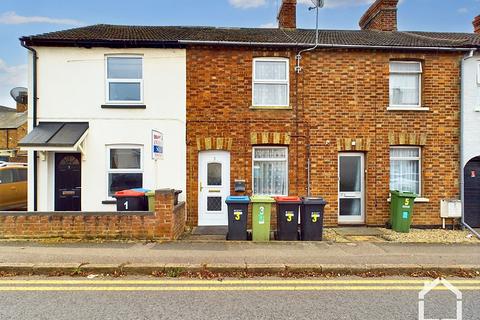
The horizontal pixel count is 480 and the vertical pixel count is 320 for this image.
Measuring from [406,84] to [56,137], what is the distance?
10538mm

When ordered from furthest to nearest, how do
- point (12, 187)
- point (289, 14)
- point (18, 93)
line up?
1. point (18, 93)
2. point (289, 14)
3. point (12, 187)

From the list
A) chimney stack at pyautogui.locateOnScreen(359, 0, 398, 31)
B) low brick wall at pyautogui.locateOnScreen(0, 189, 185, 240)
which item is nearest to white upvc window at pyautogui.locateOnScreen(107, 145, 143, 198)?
low brick wall at pyautogui.locateOnScreen(0, 189, 185, 240)

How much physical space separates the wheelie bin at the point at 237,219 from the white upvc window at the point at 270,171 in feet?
7.79

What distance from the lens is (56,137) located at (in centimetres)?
959

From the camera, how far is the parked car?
12.8 metres

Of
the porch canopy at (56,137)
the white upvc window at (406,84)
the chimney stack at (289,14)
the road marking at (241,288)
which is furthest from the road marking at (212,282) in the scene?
the chimney stack at (289,14)

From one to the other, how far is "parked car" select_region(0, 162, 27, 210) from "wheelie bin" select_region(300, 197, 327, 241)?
35.5 ft

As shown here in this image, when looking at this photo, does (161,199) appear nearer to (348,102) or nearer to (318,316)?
(318,316)

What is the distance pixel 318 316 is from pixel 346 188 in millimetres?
7092

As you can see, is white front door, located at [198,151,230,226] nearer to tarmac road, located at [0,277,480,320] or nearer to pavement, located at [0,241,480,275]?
pavement, located at [0,241,480,275]

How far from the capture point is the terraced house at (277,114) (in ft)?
33.9

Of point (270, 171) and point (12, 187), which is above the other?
point (270, 171)

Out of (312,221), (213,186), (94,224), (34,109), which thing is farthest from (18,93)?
(312,221)

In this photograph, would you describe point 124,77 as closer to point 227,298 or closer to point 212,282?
point 212,282
